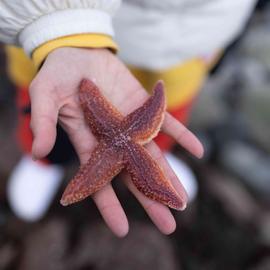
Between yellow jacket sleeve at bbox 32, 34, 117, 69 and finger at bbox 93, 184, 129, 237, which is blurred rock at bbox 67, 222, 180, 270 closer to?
finger at bbox 93, 184, 129, 237

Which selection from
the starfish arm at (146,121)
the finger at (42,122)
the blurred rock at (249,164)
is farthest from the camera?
the blurred rock at (249,164)

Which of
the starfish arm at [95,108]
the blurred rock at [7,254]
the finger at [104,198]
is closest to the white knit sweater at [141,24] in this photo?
the starfish arm at [95,108]

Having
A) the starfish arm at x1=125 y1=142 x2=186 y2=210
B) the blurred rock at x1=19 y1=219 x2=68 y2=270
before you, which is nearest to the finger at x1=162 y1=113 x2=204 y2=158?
the starfish arm at x1=125 y1=142 x2=186 y2=210

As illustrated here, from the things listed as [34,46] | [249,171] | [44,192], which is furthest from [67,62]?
[249,171]

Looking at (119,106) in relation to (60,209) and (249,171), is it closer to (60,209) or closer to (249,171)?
(60,209)

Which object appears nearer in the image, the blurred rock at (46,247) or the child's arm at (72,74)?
the child's arm at (72,74)

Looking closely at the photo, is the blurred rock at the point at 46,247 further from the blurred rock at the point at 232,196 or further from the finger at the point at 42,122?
the finger at the point at 42,122

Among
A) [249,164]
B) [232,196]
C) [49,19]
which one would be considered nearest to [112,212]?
[49,19]

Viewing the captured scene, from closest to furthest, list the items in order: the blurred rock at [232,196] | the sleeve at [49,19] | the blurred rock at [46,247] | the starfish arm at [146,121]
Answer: the sleeve at [49,19], the starfish arm at [146,121], the blurred rock at [46,247], the blurred rock at [232,196]
